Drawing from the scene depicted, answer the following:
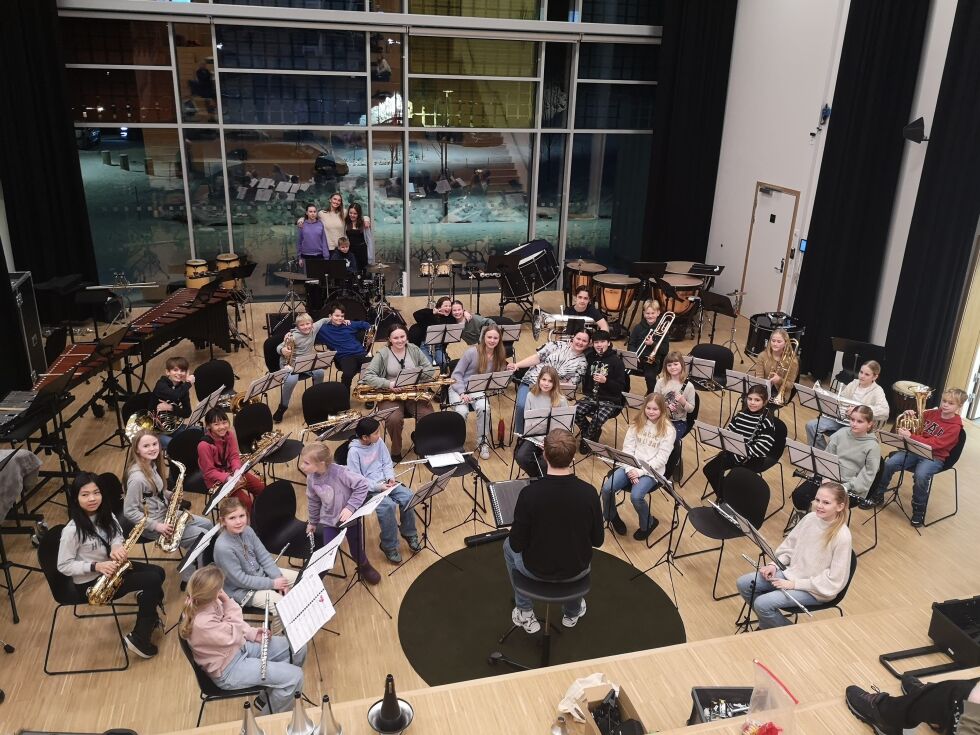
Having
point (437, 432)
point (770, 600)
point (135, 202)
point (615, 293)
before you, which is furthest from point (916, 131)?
point (135, 202)

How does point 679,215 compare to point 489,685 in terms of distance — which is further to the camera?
point 679,215

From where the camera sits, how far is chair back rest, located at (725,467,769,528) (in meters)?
5.98

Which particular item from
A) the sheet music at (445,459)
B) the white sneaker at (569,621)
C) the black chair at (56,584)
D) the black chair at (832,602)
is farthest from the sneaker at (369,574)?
the black chair at (832,602)

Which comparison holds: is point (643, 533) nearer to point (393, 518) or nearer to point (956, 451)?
point (393, 518)

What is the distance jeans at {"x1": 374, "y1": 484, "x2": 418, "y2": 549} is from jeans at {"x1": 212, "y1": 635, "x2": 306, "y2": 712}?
1.62 meters

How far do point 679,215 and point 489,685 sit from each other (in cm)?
1027

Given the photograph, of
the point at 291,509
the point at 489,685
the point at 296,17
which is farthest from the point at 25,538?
the point at 296,17

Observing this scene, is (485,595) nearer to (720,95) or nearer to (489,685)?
(489,685)

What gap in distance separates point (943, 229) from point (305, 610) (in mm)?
7673

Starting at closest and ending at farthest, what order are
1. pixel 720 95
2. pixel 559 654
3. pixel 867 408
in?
1. pixel 559 654
2. pixel 867 408
3. pixel 720 95

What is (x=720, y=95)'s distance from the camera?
12.9m

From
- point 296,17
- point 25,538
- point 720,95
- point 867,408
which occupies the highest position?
Result: point 296,17

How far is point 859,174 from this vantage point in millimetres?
9523

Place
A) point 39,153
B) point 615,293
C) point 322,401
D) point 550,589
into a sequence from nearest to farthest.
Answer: point 550,589
point 322,401
point 39,153
point 615,293
